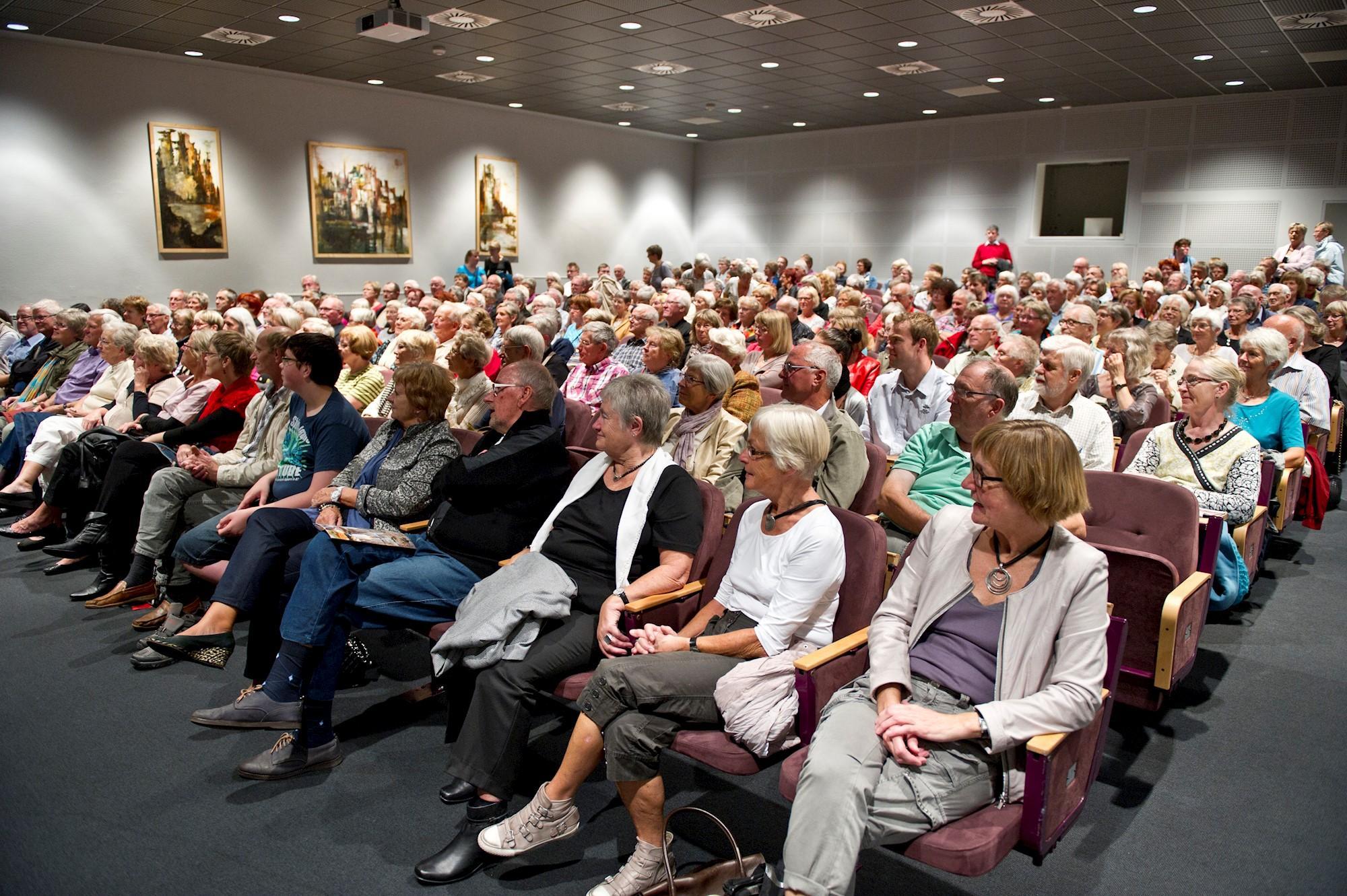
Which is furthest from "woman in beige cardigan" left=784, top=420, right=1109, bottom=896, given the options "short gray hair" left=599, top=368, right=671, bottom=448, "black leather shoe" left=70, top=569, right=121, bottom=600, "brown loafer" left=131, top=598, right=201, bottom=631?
"black leather shoe" left=70, top=569, right=121, bottom=600

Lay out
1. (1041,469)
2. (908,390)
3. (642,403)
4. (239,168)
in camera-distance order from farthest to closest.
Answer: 1. (239,168)
2. (908,390)
3. (642,403)
4. (1041,469)

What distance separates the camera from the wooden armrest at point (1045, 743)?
1.74 m

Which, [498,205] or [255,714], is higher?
[498,205]

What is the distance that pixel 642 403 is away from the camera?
2.80 meters

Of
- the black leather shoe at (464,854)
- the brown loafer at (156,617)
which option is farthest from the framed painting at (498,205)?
the black leather shoe at (464,854)

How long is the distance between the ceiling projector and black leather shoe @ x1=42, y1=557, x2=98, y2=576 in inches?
206

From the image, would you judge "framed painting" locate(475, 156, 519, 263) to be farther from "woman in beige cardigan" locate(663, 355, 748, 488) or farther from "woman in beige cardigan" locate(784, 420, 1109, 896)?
"woman in beige cardigan" locate(784, 420, 1109, 896)

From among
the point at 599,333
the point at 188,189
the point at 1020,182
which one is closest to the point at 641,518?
the point at 599,333

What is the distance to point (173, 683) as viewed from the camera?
135 inches

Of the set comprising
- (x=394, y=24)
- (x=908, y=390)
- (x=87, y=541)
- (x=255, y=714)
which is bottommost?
(x=255, y=714)

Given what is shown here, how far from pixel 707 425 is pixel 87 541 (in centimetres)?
297

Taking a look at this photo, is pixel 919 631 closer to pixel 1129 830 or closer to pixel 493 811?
pixel 1129 830

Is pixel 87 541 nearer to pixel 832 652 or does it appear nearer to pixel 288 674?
pixel 288 674

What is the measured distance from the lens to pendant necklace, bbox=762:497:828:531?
2.42 metres
